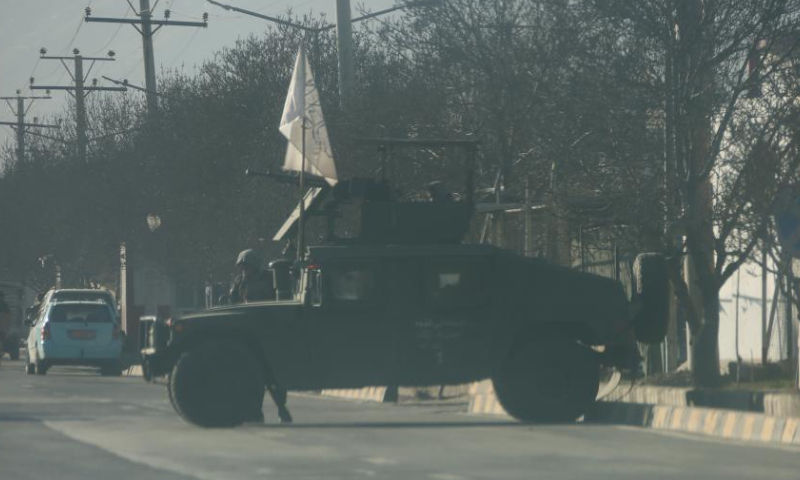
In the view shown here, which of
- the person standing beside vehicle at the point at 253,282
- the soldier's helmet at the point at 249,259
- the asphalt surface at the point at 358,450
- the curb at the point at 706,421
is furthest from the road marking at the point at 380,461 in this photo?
the soldier's helmet at the point at 249,259

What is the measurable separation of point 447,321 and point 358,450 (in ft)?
10.7

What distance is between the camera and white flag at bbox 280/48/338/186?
2060cm

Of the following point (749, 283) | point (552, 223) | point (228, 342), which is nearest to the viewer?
point (228, 342)

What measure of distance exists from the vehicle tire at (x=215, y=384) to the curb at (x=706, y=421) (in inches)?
133

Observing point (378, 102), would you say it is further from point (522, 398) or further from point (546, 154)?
point (522, 398)

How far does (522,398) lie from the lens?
58.0 feet

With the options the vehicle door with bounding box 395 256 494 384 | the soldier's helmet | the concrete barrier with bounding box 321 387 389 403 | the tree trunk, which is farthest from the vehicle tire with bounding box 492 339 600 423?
the concrete barrier with bounding box 321 387 389 403

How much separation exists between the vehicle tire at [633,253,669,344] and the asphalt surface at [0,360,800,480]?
133 cm

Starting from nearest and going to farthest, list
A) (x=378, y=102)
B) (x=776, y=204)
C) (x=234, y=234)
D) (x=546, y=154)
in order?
(x=776, y=204)
(x=546, y=154)
(x=378, y=102)
(x=234, y=234)

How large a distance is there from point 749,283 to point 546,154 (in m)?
7.18

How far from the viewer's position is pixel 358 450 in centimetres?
1448

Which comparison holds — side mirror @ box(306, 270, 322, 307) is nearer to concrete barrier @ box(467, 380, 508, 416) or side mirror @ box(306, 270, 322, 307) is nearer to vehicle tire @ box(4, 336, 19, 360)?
concrete barrier @ box(467, 380, 508, 416)

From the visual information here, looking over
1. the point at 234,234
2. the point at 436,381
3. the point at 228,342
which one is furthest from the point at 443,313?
the point at 234,234

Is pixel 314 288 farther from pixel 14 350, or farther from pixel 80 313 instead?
pixel 14 350
